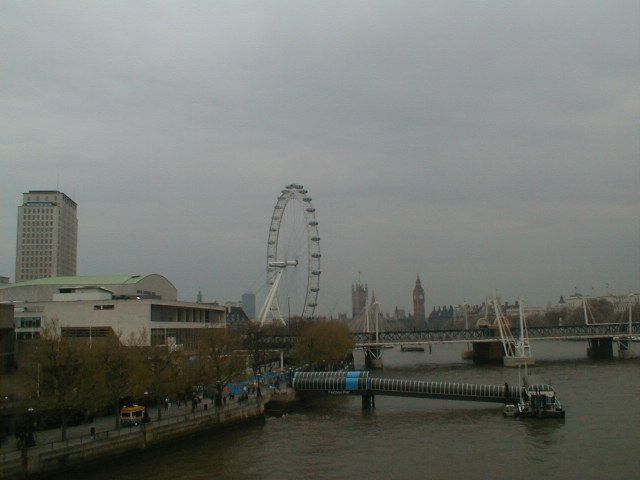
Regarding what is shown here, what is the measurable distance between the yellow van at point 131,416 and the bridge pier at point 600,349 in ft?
186

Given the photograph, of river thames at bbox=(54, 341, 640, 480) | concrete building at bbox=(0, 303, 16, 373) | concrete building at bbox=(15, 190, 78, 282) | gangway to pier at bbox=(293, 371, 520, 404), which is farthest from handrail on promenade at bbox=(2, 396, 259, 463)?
concrete building at bbox=(15, 190, 78, 282)

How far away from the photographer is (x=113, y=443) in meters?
21.4

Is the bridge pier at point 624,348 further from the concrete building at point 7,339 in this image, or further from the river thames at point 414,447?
the concrete building at point 7,339

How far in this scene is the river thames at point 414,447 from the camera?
806 inches

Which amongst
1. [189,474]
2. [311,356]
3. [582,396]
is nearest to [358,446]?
[189,474]

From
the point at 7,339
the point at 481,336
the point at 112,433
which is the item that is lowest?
the point at 112,433

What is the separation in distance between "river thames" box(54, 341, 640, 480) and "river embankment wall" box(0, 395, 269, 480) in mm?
371

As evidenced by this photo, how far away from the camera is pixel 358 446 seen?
24578 millimetres

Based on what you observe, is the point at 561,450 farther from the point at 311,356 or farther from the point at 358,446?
the point at 311,356

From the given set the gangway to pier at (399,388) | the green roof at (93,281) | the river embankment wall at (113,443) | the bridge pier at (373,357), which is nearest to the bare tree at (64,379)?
the river embankment wall at (113,443)

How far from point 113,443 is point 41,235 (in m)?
113

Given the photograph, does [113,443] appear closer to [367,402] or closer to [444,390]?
[367,402]

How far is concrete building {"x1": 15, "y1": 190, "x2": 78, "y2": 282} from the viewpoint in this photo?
124250mm

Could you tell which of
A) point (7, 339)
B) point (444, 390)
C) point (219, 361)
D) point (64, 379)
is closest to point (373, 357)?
point (444, 390)
